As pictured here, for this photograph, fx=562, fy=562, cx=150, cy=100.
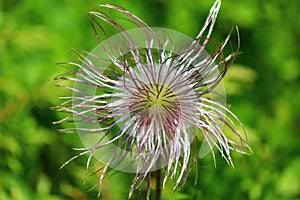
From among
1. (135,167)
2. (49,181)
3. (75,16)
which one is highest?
(75,16)

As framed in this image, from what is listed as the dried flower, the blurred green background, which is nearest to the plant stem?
the dried flower

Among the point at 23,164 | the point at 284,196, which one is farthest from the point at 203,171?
the point at 23,164

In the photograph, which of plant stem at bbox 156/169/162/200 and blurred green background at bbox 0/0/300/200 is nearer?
plant stem at bbox 156/169/162/200

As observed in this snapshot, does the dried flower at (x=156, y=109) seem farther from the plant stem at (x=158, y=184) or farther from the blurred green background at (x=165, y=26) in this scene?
the blurred green background at (x=165, y=26)

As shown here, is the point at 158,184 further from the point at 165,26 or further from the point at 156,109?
the point at 165,26

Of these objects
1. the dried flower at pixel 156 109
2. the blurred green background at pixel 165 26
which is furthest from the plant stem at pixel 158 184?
the blurred green background at pixel 165 26

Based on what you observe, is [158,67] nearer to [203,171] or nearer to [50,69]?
[203,171]

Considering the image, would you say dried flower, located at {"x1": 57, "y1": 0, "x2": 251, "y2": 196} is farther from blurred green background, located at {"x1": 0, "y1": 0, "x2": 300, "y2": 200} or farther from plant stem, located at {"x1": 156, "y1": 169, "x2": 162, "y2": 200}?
blurred green background, located at {"x1": 0, "y1": 0, "x2": 300, "y2": 200}

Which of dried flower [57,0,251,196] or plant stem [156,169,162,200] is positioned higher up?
dried flower [57,0,251,196]
